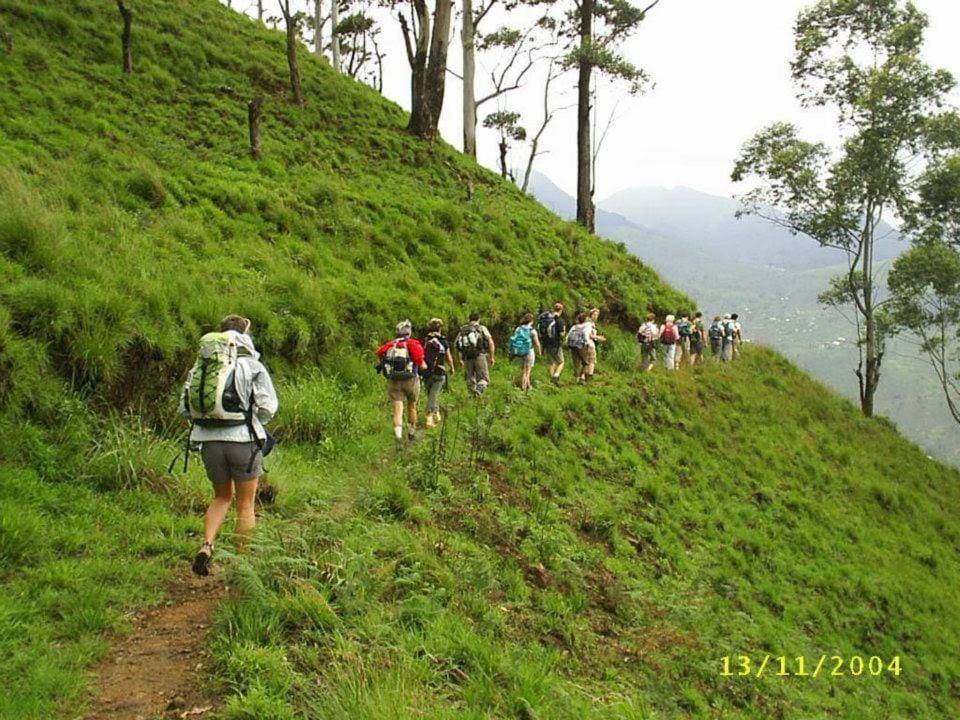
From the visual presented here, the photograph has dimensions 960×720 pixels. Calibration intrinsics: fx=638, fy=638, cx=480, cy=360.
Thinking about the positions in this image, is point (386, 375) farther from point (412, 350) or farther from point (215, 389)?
point (215, 389)

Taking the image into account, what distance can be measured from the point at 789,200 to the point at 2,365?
2731cm

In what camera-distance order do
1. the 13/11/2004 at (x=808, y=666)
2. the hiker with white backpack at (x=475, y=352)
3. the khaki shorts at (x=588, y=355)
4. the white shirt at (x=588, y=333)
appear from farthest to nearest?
the khaki shorts at (x=588, y=355), the white shirt at (x=588, y=333), the hiker with white backpack at (x=475, y=352), the 13/11/2004 at (x=808, y=666)

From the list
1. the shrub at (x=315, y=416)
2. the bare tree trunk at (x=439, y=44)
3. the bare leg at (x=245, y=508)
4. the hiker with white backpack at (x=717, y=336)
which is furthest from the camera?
the hiker with white backpack at (x=717, y=336)

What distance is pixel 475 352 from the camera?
37.9ft

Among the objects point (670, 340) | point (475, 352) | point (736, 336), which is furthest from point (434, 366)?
point (736, 336)

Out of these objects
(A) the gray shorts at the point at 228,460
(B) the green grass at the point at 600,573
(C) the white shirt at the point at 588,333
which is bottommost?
(B) the green grass at the point at 600,573

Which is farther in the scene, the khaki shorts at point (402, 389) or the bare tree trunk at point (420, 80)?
the bare tree trunk at point (420, 80)

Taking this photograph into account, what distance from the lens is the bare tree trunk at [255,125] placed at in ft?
46.8

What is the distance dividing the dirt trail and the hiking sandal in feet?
0.78

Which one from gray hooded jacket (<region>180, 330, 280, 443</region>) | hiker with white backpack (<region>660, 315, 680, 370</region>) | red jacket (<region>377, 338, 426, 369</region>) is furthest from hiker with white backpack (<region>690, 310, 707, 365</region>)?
gray hooded jacket (<region>180, 330, 280, 443</region>)

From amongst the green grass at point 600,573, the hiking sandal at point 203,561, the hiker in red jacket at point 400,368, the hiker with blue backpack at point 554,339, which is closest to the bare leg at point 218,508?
the hiking sandal at point 203,561

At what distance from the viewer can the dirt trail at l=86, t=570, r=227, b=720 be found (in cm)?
355

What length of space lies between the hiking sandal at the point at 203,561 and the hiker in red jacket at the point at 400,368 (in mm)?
4365

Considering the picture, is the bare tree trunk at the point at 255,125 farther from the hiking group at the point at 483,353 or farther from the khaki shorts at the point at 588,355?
the khaki shorts at the point at 588,355
